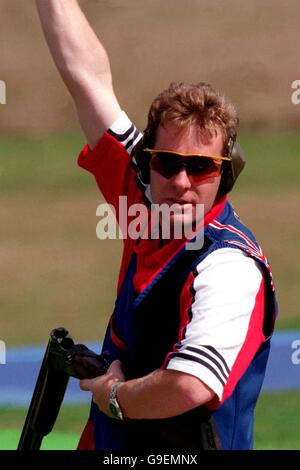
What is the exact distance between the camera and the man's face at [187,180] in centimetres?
327

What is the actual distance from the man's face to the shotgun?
1.58 feet

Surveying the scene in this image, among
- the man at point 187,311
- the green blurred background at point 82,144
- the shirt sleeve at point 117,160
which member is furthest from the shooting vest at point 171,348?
the green blurred background at point 82,144

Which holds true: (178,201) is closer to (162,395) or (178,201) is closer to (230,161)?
(230,161)

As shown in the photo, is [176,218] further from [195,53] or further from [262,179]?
[195,53]

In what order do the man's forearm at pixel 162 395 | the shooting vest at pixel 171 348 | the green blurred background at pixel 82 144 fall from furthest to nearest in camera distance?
the green blurred background at pixel 82 144, the shooting vest at pixel 171 348, the man's forearm at pixel 162 395

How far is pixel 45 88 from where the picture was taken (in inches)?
423

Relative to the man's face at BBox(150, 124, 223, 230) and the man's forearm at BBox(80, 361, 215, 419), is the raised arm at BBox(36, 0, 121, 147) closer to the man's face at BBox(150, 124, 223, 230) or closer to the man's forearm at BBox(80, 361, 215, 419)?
the man's face at BBox(150, 124, 223, 230)

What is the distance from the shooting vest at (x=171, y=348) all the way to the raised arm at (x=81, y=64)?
0.57 meters

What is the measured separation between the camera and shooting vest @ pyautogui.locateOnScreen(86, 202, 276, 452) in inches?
125

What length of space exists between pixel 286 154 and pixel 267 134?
491mm

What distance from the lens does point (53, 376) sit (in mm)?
3562

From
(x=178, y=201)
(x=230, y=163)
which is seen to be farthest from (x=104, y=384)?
(x=230, y=163)

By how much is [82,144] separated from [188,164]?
660 centimetres

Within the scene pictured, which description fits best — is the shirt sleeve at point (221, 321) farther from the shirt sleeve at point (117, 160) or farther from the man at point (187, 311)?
the shirt sleeve at point (117, 160)
